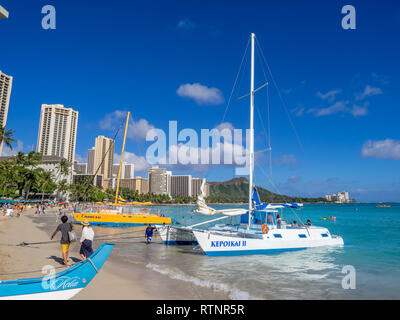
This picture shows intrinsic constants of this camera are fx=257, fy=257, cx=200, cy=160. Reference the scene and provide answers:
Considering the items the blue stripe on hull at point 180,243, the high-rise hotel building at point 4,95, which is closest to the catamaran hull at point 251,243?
the blue stripe on hull at point 180,243

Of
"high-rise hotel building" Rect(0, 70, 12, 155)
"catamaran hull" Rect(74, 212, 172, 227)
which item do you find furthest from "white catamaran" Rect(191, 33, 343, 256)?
"high-rise hotel building" Rect(0, 70, 12, 155)

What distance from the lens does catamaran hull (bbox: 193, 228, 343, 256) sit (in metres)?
16.2

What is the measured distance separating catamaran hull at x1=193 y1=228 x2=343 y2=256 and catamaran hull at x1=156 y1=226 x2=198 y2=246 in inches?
191

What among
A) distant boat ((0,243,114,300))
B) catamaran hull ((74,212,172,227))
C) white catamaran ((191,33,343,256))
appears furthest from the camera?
catamaran hull ((74,212,172,227))

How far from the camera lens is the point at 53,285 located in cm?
688

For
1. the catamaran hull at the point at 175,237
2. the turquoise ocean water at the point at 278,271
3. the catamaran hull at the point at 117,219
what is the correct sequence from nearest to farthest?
1. the turquoise ocean water at the point at 278,271
2. the catamaran hull at the point at 175,237
3. the catamaran hull at the point at 117,219

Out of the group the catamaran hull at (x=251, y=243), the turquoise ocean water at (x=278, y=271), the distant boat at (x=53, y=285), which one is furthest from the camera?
the catamaran hull at (x=251, y=243)

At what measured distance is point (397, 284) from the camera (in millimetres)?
12844

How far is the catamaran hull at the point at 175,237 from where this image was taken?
A: 20969 millimetres

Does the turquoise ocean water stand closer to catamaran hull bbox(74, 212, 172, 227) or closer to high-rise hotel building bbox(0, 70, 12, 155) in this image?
catamaran hull bbox(74, 212, 172, 227)

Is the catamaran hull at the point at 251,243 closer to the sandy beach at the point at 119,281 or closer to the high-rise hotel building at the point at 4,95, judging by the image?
the sandy beach at the point at 119,281
